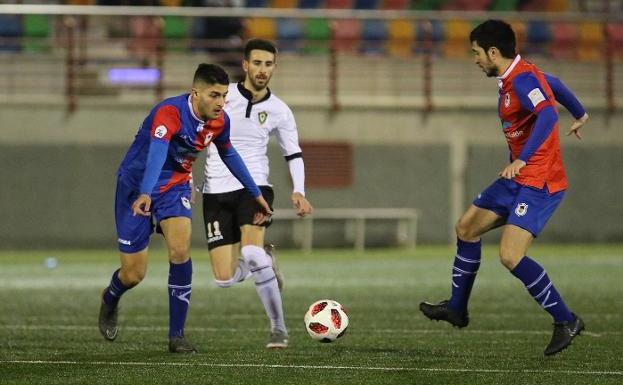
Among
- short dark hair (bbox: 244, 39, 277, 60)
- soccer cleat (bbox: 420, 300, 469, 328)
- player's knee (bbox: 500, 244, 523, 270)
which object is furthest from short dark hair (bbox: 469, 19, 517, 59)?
soccer cleat (bbox: 420, 300, 469, 328)

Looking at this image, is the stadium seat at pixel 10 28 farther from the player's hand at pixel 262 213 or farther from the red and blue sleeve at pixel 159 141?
the red and blue sleeve at pixel 159 141

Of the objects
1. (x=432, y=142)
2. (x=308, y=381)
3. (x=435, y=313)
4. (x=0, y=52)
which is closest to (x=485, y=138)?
(x=432, y=142)

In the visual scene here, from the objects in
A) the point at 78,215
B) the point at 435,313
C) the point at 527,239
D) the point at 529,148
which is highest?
the point at 529,148

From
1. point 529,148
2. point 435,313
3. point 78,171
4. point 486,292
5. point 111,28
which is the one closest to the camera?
point 529,148

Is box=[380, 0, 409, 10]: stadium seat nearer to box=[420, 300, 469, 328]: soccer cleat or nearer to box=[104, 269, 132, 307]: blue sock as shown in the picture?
box=[104, 269, 132, 307]: blue sock

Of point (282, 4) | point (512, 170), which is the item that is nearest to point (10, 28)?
point (282, 4)

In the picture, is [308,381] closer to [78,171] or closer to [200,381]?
[200,381]

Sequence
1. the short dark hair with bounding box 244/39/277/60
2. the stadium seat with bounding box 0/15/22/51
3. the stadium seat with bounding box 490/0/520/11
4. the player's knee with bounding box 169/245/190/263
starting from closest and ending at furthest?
the player's knee with bounding box 169/245/190/263 → the short dark hair with bounding box 244/39/277/60 → the stadium seat with bounding box 0/15/22/51 → the stadium seat with bounding box 490/0/520/11

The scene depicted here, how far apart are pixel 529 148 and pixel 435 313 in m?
1.39

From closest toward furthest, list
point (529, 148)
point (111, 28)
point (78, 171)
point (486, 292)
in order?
point (529, 148), point (486, 292), point (78, 171), point (111, 28)

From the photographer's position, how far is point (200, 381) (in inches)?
262

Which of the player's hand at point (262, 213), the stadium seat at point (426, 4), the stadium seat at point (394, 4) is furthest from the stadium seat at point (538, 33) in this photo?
the player's hand at point (262, 213)

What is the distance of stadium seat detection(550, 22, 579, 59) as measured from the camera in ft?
77.4

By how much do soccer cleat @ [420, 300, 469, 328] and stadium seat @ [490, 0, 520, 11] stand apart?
59.1 feet
